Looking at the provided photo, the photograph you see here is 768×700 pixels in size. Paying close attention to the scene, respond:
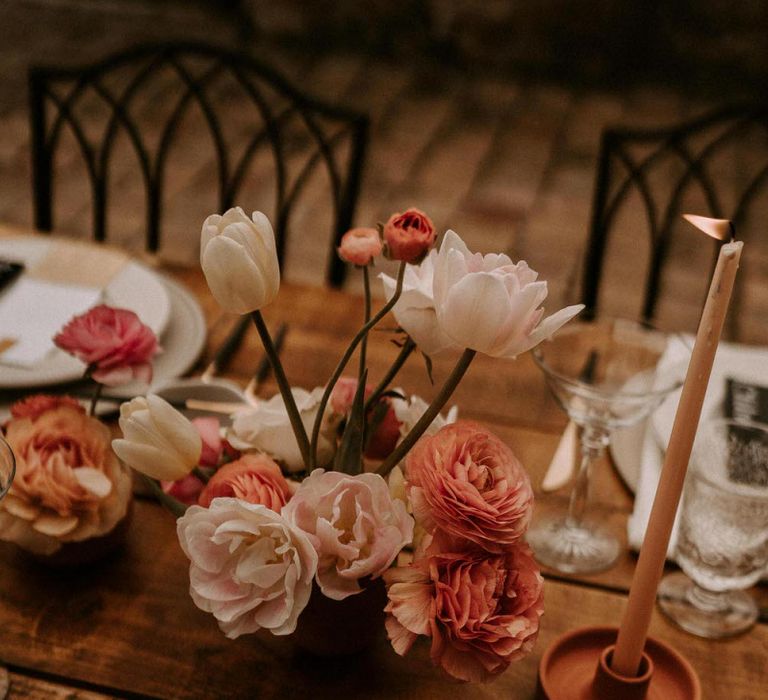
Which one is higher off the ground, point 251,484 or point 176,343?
point 251,484

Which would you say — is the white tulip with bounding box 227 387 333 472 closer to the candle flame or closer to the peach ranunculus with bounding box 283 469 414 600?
the peach ranunculus with bounding box 283 469 414 600

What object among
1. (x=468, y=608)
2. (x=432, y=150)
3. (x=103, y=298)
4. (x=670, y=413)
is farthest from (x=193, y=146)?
(x=468, y=608)

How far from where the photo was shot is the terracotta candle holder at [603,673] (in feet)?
2.05

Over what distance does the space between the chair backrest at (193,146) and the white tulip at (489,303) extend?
735mm

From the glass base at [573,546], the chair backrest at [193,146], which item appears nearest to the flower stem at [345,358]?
the glass base at [573,546]

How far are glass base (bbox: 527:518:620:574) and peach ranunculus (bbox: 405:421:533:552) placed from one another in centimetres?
25

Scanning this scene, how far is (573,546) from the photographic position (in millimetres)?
827

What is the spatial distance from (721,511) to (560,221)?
2.06 m

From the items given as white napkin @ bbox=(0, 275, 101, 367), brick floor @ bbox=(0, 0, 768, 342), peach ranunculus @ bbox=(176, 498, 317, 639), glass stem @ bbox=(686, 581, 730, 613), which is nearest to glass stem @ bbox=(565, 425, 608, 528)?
glass stem @ bbox=(686, 581, 730, 613)

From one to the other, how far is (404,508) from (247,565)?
93 millimetres

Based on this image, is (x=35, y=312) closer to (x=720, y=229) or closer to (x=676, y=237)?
(x=720, y=229)

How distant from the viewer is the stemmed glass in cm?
81

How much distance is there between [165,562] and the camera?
2.58ft

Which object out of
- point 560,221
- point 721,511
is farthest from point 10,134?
point 721,511
